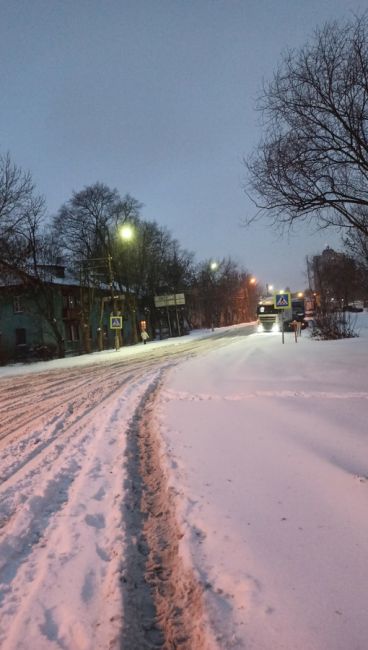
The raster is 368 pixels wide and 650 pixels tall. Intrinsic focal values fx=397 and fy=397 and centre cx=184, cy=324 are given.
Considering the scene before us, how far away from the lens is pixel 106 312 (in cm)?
5031

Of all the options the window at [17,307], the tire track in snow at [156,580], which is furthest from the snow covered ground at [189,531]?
the window at [17,307]

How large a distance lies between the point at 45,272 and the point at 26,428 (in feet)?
90.6

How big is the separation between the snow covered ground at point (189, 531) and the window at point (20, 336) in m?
36.2

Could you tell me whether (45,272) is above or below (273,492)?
above

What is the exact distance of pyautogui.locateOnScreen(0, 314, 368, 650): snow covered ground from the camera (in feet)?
7.38

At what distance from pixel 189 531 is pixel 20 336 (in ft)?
135

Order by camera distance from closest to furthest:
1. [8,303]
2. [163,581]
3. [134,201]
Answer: [163,581] < [8,303] < [134,201]

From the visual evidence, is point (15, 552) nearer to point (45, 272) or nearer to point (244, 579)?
point (244, 579)

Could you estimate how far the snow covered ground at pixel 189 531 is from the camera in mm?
2248

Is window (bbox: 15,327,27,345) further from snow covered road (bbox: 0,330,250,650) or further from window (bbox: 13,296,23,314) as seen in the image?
snow covered road (bbox: 0,330,250,650)

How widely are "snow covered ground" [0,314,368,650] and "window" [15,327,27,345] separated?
3616cm

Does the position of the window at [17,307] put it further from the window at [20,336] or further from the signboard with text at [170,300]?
the signboard with text at [170,300]

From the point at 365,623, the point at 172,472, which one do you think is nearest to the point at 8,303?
the point at 172,472

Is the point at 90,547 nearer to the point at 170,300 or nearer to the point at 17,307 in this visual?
the point at 17,307
